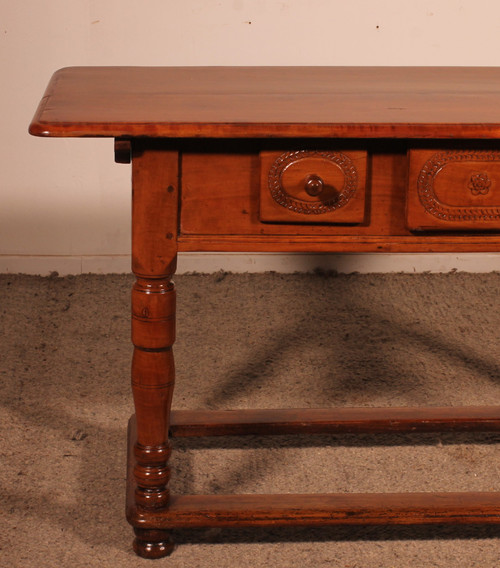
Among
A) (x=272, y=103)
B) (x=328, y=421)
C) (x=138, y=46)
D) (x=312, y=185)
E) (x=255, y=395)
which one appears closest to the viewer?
(x=312, y=185)

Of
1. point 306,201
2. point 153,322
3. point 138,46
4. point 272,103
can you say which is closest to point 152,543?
point 153,322

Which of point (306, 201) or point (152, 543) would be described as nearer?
point (306, 201)

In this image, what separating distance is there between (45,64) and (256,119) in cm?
176

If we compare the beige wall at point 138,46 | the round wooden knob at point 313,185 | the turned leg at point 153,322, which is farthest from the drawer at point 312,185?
the beige wall at point 138,46

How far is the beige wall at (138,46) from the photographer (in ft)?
9.70

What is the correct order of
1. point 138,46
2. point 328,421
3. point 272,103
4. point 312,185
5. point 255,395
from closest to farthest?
point 312,185 < point 272,103 < point 328,421 < point 255,395 < point 138,46


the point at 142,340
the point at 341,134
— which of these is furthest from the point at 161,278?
the point at 341,134

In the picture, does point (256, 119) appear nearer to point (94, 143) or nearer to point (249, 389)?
point (249, 389)

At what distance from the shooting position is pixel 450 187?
4.72 feet

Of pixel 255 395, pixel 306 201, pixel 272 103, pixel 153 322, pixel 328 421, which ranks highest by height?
pixel 272 103

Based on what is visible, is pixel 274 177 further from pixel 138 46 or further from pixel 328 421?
pixel 138 46

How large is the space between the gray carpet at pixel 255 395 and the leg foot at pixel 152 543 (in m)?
0.02

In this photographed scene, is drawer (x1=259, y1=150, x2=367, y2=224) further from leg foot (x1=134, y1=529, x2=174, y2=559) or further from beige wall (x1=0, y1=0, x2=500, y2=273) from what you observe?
beige wall (x1=0, y1=0, x2=500, y2=273)

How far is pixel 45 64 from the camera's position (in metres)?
2.98
